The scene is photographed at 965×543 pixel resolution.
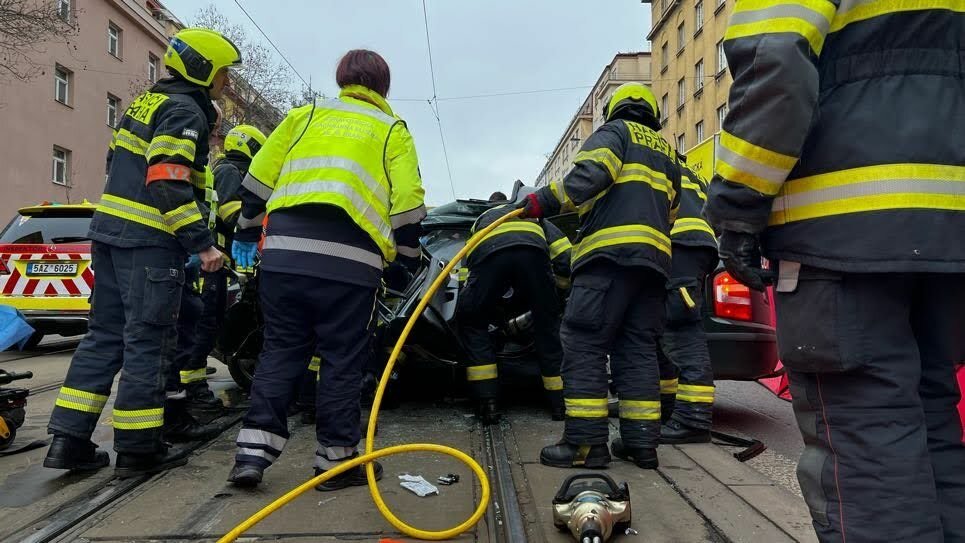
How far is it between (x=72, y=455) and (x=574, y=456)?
2.25m

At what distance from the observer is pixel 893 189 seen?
1429 millimetres

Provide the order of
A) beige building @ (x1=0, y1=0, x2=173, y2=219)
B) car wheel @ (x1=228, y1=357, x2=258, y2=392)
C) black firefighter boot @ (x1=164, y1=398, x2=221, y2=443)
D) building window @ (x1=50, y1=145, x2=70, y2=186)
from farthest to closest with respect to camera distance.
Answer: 1. building window @ (x1=50, y1=145, x2=70, y2=186)
2. beige building @ (x1=0, y1=0, x2=173, y2=219)
3. car wheel @ (x1=228, y1=357, x2=258, y2=392)
4. black firefighter boot @ (x1=164, y1=398, x2=221, y2=443)

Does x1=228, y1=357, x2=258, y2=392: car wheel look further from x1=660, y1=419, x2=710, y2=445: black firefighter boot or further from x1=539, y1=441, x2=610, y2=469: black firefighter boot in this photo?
x1=660, y1=419, x2=710, y2=445: black firefighter boot

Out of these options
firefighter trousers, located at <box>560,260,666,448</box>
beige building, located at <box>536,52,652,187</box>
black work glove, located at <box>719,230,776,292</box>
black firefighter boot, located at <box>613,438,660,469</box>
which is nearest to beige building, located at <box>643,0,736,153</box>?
beige building, located at <box>536,52,652,187</box>

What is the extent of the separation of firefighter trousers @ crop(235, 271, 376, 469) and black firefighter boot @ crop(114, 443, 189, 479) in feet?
1.63

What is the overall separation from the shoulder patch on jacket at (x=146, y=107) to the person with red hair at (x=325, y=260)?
0.56m

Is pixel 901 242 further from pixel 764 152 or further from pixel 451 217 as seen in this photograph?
pixel 451 217

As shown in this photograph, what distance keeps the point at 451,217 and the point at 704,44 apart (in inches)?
1009

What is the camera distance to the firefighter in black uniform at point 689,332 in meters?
3.51

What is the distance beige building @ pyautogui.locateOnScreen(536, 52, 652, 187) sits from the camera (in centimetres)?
4316

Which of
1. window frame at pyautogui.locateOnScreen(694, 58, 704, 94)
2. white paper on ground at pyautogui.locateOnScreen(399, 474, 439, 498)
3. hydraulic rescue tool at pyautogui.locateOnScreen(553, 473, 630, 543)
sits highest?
window frame at pyautogui.locateOnScreen(694, 58, 704, 94)

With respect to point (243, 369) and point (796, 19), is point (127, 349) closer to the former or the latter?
point (243, 369)

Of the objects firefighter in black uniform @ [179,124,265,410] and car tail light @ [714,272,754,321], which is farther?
firefighter in black uniform @ [179,124,265,410]

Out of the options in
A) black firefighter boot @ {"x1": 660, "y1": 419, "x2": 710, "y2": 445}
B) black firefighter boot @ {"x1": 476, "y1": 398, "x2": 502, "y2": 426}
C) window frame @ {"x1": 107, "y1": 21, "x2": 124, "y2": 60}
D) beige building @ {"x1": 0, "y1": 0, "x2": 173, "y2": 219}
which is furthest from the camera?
window frame @ {"x1": 107, "y1": 21, "x2": 124, "y2": 60}
